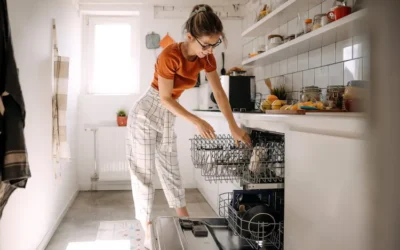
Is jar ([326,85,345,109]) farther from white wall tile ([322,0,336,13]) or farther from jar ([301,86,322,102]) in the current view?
white wall tile ([322,0,336,13])

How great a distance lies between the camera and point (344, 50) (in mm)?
2068

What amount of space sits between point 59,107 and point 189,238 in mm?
1707

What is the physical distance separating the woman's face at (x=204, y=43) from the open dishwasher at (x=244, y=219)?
0.43 m

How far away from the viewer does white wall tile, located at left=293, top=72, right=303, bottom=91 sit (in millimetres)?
2627

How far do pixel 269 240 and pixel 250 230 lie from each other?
8 cm

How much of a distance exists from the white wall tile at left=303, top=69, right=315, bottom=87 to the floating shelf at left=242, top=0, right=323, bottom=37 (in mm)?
420

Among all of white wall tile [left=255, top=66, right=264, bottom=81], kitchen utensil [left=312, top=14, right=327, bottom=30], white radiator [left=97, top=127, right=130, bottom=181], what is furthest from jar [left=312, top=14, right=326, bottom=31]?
white radiator [left=97, top=127, right=130, bottom=181]

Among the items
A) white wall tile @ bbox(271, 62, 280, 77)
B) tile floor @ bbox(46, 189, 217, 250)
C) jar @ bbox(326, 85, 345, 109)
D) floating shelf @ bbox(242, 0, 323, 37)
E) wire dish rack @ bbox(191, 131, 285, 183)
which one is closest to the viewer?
wire dish rack @ bbox(191, 131, 285, 183)

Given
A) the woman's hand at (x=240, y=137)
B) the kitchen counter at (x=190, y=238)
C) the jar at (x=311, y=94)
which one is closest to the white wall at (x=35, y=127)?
the kitchen counter at (x=190, y=238)

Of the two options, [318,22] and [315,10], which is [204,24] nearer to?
[318,22]

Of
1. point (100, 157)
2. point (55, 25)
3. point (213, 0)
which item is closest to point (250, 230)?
point (55, 25)

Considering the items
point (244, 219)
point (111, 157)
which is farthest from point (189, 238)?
point (111, 157)

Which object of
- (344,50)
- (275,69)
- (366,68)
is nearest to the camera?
(366,68)

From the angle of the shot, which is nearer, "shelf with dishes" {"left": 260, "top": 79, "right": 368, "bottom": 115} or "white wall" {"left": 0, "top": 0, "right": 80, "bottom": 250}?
"shelf with dishes" {"left": 260, "top": 79, "right": 368, "bottom": 115}
